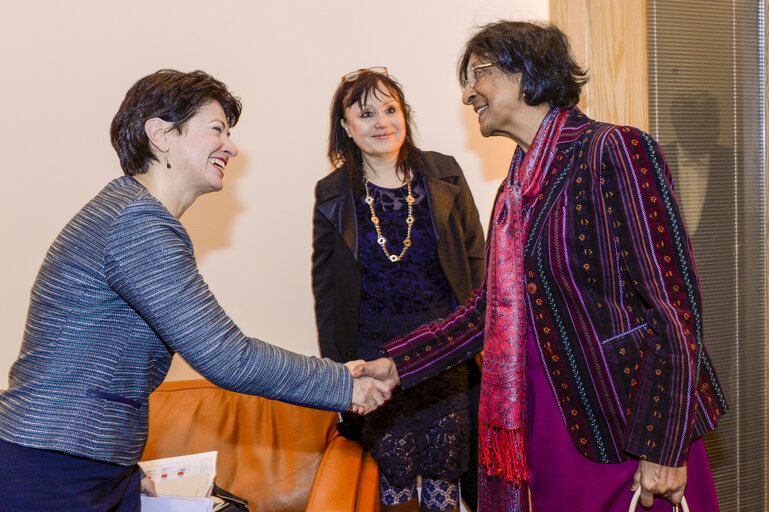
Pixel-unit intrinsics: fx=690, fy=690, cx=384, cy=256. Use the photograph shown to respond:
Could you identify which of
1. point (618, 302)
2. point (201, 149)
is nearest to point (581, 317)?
point (618, 302)

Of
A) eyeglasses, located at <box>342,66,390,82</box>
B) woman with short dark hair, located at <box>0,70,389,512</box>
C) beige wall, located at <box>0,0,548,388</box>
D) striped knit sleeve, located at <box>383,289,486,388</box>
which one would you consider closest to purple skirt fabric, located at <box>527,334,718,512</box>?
striped knit sleeve, located at <box>383,289,486,388</box>

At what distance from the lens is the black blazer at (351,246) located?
9.42 ft

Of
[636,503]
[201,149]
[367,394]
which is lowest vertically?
[636,503]

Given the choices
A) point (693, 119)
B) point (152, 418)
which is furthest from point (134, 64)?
point (693, 119)

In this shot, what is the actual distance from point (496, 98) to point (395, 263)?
3.76ft

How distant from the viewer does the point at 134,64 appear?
332 centimetres

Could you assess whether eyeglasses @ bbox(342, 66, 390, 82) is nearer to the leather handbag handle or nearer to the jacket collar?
the jacket collar

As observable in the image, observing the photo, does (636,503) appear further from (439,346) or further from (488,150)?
(488,150)

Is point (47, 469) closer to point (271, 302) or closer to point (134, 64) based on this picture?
point (271, 302)

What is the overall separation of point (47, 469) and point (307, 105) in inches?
94.6

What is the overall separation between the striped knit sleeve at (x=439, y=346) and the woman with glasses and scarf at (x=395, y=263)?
0.67 meters

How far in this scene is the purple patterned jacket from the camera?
147 cm

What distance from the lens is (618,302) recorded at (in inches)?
61.7

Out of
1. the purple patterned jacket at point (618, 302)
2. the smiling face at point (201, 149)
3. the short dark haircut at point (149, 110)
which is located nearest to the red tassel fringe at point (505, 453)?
the purple patterned jacket at point (618, 302)
